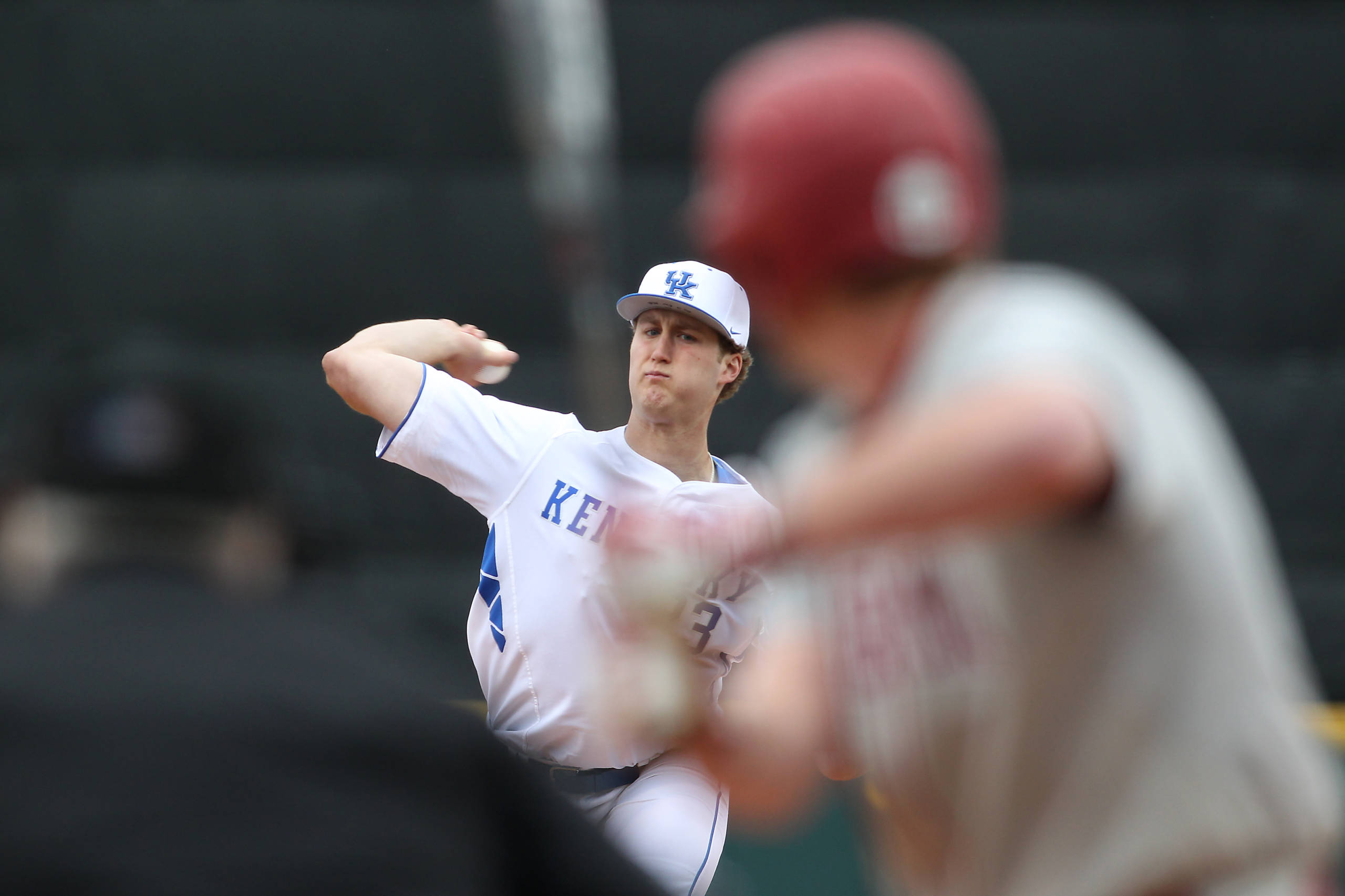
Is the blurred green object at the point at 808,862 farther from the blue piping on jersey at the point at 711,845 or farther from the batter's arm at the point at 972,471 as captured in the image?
the batter's arm at the point at 972,471

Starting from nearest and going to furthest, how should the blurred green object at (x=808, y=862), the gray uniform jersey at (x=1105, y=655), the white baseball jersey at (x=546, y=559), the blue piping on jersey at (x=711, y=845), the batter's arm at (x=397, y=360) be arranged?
1. the gray uniform jersey at (x=1105, y=655)
2. the batter's arm at (x=397, y=360)
3. the white baseball jersey at (x=546, y=559)
4. the blue piping on jersey at (x=711, y=845)
5. the blurred green object at (x=808, y=862)

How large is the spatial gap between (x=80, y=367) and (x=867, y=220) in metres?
0.80

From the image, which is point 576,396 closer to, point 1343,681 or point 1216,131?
point 1216,131

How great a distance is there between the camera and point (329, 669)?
4.27 ft

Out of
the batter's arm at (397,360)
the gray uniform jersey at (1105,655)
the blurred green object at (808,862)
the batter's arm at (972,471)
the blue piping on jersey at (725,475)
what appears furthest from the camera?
the blurred green object at (808,862)

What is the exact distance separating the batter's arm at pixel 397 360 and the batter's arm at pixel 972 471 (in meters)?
2.13

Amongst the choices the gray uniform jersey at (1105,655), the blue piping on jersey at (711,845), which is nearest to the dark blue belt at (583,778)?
the blue piping on jersey at (711,845)

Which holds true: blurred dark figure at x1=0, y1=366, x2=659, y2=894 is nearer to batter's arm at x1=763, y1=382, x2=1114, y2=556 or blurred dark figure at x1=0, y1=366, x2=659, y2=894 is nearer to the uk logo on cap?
batter's arm at x1=763, y1=382, x2=1114, y2=556

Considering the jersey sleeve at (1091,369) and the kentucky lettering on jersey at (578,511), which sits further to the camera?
the kentucky lettering on jersey at (578,511)

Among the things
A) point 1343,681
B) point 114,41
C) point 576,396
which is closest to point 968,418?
point 576,396

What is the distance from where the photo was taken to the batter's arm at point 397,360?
3180 mm

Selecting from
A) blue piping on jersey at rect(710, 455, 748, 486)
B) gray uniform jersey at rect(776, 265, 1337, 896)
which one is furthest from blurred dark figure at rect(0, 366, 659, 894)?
blue piping on jersey at rect(710, 455, 748, 486)

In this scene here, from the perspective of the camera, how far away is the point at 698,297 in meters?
3.33

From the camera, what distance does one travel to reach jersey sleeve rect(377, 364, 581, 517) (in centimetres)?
324
